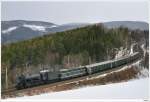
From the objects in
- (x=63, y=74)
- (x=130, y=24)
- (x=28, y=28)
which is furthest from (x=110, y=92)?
(x=28, y=28)

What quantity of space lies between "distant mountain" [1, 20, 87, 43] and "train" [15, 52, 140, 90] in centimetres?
22

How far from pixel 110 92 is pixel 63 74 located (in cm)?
29

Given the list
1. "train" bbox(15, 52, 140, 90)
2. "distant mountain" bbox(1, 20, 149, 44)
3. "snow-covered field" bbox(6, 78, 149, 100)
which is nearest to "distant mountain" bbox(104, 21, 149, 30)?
"distant mountain" bbox(1, 20, 149, 44)

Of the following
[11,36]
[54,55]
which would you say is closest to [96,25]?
[54,55]

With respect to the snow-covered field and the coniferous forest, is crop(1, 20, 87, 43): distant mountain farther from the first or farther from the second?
the snow-covered field

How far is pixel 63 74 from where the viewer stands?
259cm

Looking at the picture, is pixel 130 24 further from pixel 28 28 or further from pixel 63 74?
pixel 28 28

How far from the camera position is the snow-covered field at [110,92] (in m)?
2.57

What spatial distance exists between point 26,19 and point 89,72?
0.47 metres

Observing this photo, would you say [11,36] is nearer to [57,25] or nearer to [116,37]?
[57,25]

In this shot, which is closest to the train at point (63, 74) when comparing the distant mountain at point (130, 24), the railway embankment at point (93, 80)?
the railway embankment at point (93, 80)

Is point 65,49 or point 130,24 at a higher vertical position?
point 130,24

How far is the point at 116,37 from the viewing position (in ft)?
8.57

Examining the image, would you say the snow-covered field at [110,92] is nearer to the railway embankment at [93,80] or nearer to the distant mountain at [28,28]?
the railway embankment at [93,80]
